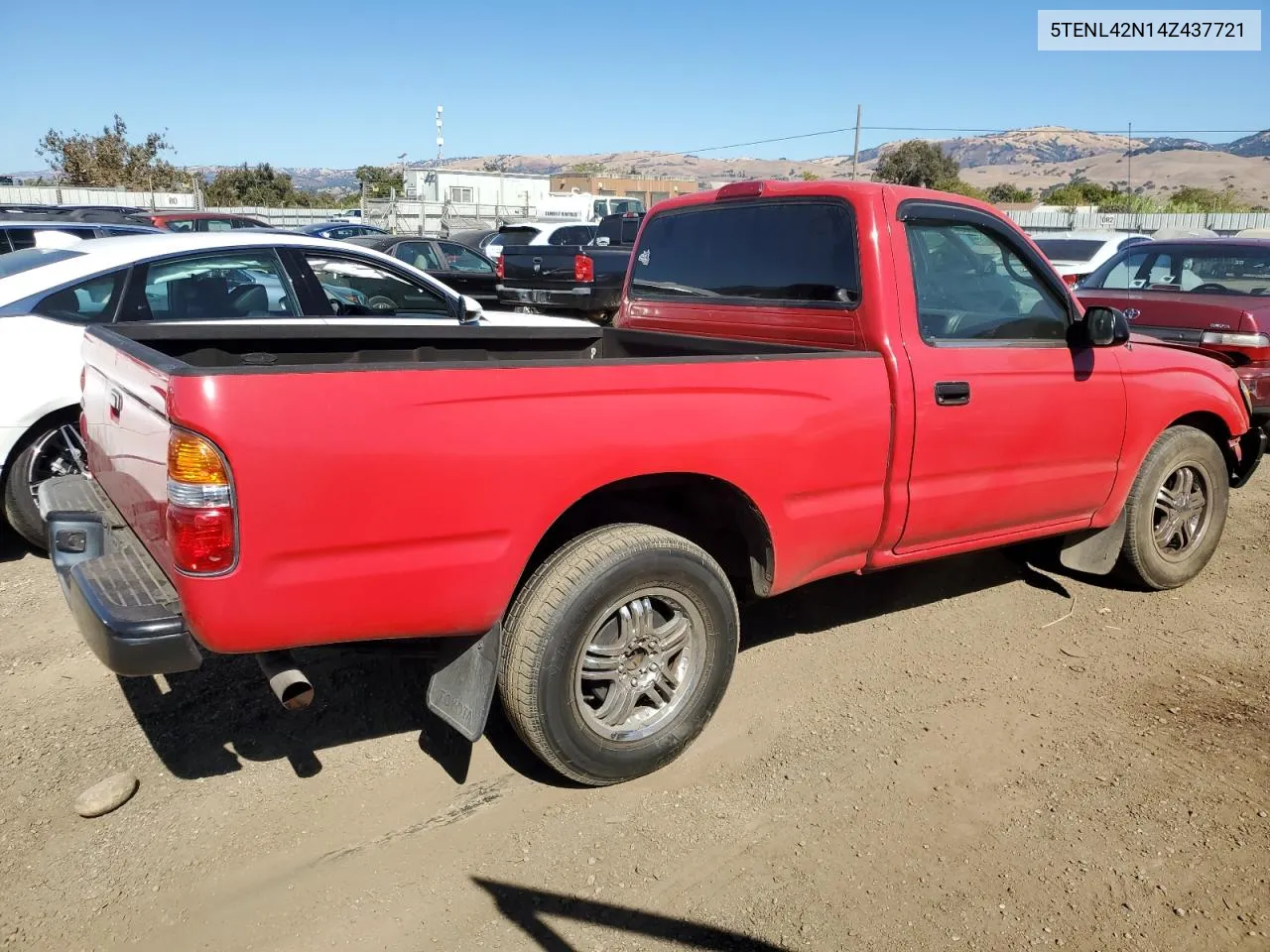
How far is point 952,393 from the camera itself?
146 inches

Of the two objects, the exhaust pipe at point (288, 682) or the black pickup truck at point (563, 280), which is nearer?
the exhaust pipe at point (288, 682)

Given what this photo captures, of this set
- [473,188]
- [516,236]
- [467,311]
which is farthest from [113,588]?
[473,188]

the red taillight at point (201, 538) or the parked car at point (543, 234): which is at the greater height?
the parked car at point (543, 234)

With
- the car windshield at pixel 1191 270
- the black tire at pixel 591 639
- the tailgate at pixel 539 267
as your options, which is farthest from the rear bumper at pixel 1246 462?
the tailgate at pixel 539 267

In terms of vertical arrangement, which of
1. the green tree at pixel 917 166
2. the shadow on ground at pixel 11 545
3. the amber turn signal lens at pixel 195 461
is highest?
the green tree at pixel 917 166

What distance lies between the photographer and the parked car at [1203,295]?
22.9 ft

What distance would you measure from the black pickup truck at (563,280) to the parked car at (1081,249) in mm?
5480

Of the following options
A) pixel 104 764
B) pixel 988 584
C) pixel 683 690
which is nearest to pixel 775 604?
pixel 988 584

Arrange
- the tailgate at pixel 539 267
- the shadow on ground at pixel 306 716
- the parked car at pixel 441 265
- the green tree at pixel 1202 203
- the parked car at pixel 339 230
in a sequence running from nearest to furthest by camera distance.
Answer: the shadow on ground at pixel 306 716 < the tailgate at pixel 539 267 < the parked car at pixel 441 265 < the parked car at pixel 339 230 < the green tree at pixel 1202 203

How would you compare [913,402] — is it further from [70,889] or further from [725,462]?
[70,889]

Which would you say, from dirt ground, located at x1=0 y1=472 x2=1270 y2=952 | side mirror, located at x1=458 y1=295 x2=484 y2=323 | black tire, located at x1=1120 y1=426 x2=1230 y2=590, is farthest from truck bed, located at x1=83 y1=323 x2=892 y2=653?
side mirror, located at x1=458 y1=295 x2=484 y2=323

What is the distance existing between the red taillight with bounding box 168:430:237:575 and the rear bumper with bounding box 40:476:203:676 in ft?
0.84

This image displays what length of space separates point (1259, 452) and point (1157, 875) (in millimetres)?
3668

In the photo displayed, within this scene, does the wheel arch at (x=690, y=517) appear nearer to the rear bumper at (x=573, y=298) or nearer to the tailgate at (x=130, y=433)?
the tailgate at (x=130, y=433)
